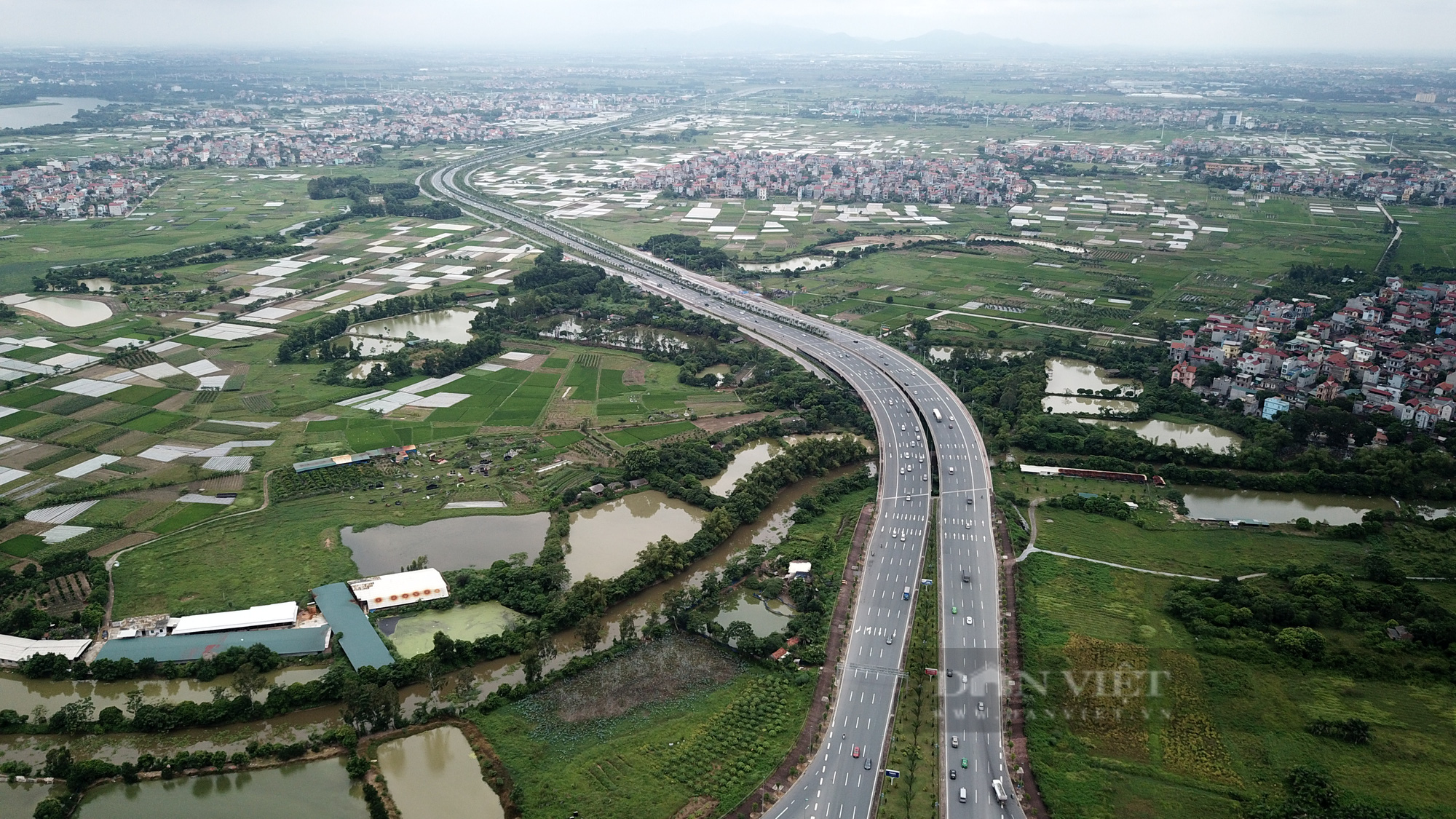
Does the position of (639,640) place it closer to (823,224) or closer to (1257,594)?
(1257,594)

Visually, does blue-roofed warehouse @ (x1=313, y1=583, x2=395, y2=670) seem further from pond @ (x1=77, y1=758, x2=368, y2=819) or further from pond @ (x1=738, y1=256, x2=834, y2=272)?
pond @ (x1=738, y1=256, x2=834, y2=272)

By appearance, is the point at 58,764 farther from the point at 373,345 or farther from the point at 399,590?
the point at 373,345

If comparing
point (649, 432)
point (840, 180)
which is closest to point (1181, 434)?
point (649, 432)

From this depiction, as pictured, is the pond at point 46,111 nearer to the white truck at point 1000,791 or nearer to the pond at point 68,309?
the pond at point 68,309

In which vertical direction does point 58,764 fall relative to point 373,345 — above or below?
below

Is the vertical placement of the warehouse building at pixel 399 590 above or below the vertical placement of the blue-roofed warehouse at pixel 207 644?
above

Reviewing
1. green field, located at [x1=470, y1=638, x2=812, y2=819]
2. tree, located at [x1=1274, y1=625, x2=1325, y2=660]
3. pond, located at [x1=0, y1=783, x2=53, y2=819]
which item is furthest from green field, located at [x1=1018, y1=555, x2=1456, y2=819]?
pond, located at [x1=0, y1=783, x2=53, y2=819]

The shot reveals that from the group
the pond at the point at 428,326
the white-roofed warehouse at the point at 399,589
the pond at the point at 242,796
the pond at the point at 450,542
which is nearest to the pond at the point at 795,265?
the pond at the point at 428,326
